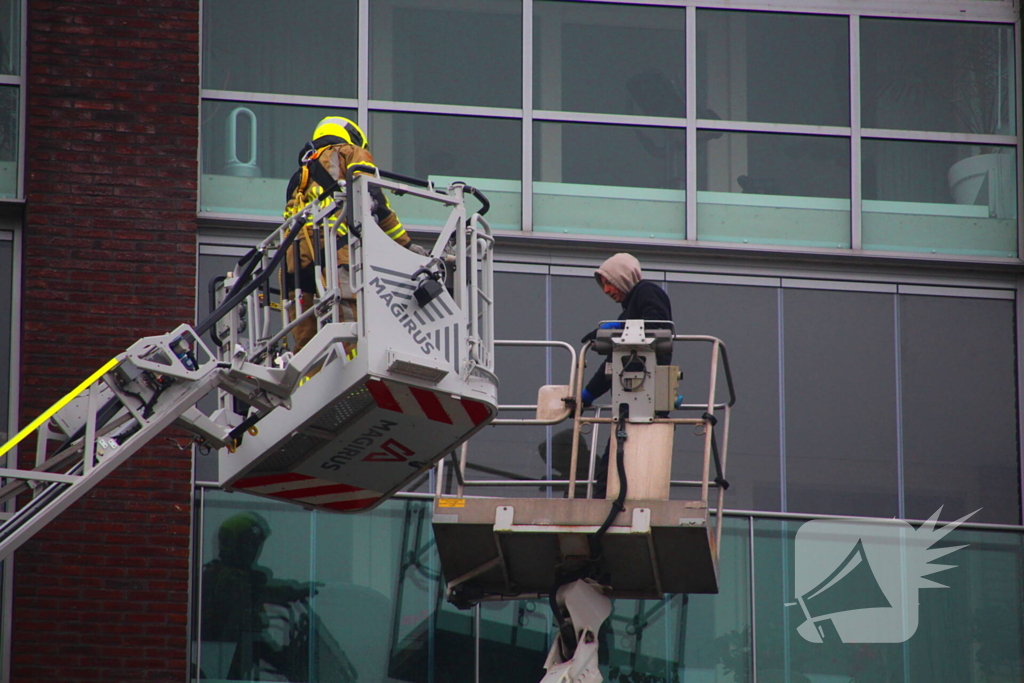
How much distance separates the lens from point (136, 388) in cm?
755

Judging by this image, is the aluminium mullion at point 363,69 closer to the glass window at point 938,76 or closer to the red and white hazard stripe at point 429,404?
the glass window at point 938,76

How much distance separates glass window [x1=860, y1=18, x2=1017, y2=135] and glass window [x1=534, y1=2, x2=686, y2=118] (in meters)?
1.70

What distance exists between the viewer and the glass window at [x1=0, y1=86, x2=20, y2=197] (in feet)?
37.1

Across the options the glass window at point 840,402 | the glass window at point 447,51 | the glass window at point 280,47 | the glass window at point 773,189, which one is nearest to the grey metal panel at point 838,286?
the glass window at point 840,402

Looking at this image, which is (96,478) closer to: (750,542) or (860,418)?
(750,542)

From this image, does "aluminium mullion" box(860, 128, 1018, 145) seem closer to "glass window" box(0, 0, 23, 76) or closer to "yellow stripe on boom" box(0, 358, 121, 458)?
"glass window" box(0, 0, 23, 76)

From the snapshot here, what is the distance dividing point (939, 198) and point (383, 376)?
6767 mm

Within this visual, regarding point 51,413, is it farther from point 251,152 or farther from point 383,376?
point 251,152

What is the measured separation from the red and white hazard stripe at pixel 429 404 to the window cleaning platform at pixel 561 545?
0.83m

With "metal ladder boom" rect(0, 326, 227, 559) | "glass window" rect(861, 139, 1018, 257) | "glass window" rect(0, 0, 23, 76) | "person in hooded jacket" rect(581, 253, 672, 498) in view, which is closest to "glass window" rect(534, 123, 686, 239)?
"glass window" rect(861, 139, 1018, 257)

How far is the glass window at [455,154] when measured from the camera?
466 inches

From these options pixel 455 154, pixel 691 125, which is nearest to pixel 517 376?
pixel 455 154

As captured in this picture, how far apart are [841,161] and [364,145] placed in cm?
520

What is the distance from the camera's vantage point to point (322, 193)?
8117 millimetres
